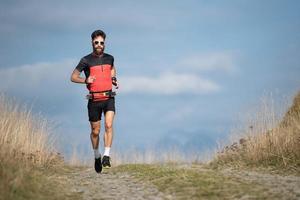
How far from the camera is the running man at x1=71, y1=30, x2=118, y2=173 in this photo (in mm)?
10789

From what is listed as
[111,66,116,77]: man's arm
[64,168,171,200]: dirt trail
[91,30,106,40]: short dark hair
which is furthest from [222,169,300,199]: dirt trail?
[91,30,106,40]: short dark hair

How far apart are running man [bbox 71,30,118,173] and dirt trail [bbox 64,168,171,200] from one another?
0.59 m

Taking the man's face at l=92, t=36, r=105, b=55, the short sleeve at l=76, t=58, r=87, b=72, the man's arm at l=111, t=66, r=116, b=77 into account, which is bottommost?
the man's arm at l=111, t=66, r=116, b=77

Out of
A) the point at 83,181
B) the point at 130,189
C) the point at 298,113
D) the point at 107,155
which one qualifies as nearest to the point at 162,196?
the point at 130,189

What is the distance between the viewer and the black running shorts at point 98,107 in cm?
1090

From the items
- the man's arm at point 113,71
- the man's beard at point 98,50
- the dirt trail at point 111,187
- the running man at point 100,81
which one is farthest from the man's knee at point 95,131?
the man's beard at point 98,50

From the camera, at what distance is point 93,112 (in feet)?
36.1

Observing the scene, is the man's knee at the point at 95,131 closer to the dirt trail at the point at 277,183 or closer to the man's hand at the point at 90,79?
the man's hand at the point at 90,79

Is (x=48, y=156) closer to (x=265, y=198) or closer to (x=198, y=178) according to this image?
(x=198, y=178)

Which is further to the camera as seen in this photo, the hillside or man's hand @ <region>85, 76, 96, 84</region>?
man's hand @ <region>85, 76, 96, 84</region>

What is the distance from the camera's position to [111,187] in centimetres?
905

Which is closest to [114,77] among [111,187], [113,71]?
[113,71]

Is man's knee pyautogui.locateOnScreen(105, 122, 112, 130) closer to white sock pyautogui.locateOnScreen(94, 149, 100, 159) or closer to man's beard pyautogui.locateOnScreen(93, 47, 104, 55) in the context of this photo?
white sock pyautogui.locateOnScreen(94, 149, 100, 159)

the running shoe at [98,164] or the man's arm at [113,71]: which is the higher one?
the man's arm at [113,71]
